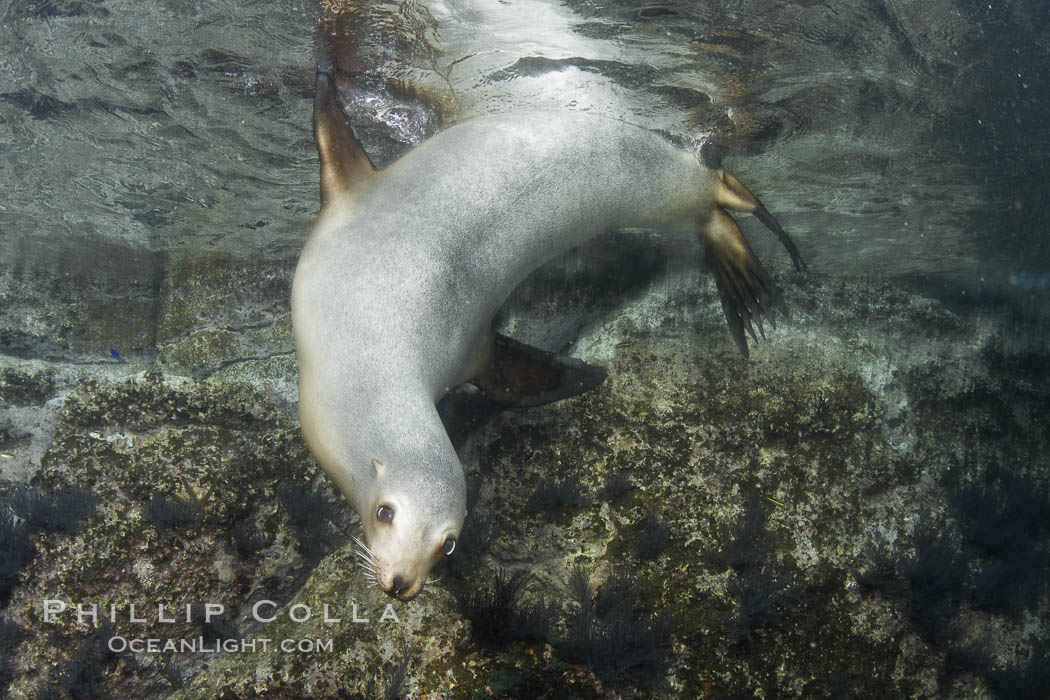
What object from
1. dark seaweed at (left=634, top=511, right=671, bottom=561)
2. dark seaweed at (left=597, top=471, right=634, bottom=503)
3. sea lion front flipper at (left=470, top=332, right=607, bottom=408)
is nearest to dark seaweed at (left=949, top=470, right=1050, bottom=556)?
dark seaweed at (left=634, top=511, right=671, bottom=561)

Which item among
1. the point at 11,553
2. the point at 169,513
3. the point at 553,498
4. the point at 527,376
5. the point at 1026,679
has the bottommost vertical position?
the point at 1026,679

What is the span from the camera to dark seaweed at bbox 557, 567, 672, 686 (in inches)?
126

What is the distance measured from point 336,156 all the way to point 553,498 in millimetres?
2737

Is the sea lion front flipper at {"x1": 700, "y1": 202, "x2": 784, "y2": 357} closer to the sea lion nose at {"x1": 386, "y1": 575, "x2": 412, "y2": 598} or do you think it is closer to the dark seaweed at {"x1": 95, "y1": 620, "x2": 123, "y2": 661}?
the sea lion nose at {"x1": 386, "y1": 575, "x2": 412, "y2": 598}

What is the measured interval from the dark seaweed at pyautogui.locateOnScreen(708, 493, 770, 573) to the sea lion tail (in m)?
1.22

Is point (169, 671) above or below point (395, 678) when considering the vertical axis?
below

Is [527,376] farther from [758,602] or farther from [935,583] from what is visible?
[935,583]

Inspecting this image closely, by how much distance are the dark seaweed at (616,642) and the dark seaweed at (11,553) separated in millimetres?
3693

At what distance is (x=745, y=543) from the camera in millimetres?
3904

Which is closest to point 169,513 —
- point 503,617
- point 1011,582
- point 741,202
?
point 503,617

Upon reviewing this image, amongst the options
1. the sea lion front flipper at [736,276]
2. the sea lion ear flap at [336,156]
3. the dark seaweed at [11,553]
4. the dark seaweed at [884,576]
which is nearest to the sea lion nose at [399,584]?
the sea lion ear flap at [336,156]

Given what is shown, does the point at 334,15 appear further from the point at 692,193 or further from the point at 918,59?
the point at 918,59

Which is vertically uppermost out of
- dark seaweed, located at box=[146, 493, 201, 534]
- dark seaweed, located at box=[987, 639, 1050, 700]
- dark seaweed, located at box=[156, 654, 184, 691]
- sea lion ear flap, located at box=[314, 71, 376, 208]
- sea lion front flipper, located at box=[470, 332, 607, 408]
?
sea lion ear flap, located at box=[314, 71, 376, 208]

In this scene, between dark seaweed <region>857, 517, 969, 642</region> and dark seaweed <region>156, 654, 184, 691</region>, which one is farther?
dark seaweed <region>857, 517, 969, 642</region>
